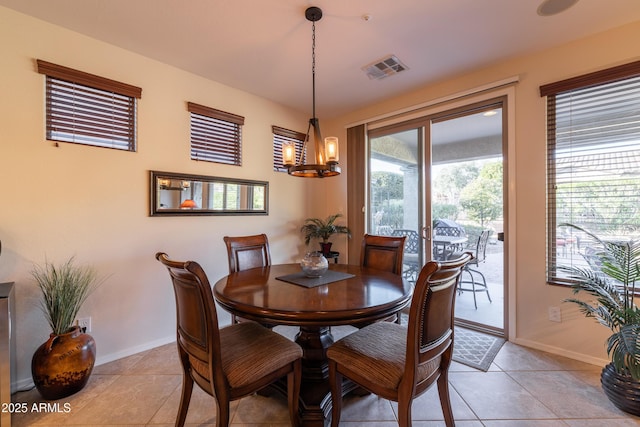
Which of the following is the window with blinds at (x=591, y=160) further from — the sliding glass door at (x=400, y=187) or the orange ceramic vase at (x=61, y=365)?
the orange ceramic vase at (x=61, y=365)

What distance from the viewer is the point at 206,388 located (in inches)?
51.4

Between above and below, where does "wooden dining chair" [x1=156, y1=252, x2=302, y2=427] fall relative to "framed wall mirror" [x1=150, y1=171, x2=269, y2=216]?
below

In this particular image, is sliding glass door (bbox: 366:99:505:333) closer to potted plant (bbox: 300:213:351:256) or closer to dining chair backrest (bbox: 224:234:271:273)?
potted plant (bbox: 300:213:351:256)

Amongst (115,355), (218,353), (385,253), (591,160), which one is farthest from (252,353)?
(591,160)

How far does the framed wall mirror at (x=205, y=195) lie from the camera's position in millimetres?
2564

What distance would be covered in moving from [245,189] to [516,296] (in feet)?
9.93

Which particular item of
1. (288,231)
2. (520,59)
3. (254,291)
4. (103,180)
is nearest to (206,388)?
(254,291)

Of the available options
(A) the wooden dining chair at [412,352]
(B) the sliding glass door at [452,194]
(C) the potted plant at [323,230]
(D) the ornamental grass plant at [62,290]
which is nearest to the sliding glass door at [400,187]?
(B) the sliding glass door at [452,194]

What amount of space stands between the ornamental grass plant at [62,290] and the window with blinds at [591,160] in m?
3.75

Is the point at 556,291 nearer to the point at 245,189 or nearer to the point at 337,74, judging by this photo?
the point at 337,74

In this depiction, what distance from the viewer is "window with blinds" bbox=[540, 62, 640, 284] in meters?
2.08

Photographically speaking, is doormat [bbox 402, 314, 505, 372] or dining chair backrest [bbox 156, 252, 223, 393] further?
doormat [bbox 402, 314, 505, 372]

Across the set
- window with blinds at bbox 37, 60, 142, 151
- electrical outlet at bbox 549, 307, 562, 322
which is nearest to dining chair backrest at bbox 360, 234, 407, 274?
electrical outlet at bbox 549, 307, 562, 322

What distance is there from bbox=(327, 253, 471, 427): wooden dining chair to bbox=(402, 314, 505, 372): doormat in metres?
1.01
